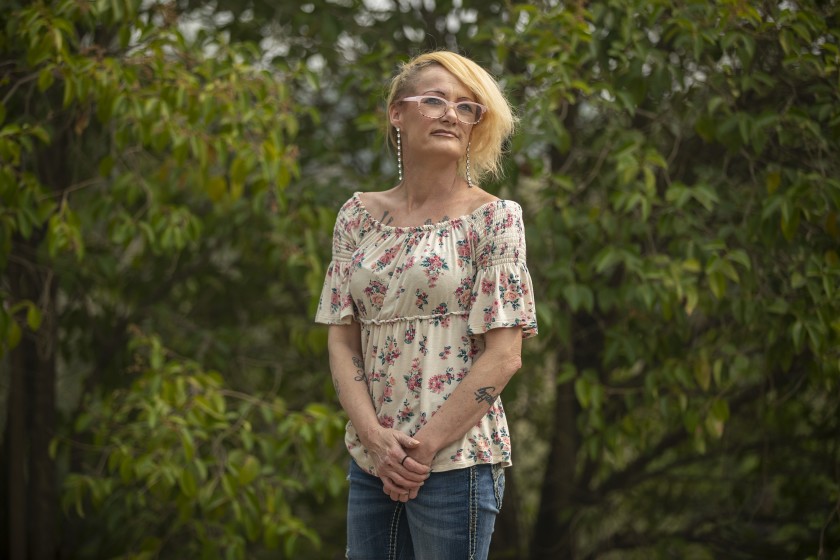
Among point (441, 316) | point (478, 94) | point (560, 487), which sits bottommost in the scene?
point (560, 487)

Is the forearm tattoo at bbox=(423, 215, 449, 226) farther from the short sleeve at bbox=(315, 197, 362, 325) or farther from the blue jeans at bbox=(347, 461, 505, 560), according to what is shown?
the blue jeans at bbox=(347, 461, 505, 560)

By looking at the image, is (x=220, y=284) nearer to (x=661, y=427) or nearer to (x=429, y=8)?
(x=429, y=8)

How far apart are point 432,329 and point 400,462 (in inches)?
9.3

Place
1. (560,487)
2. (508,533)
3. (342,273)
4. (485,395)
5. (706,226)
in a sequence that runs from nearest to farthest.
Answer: (485,395), (342,273), (706,226), (560,487), (508,533)

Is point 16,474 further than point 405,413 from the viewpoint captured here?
Yes

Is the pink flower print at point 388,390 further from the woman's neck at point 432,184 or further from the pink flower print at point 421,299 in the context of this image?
the woman's neck at point 432,184

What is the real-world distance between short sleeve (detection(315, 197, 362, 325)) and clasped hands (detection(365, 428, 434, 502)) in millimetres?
267

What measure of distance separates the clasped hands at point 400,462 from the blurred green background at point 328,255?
40.4 inches

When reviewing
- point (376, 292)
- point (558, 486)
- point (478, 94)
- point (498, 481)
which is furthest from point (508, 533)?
point (478, 94)

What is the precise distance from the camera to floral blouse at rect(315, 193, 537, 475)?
1562mm

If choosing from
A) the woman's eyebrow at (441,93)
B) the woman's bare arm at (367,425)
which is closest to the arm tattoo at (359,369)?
the woman's bare arm at (367,425)

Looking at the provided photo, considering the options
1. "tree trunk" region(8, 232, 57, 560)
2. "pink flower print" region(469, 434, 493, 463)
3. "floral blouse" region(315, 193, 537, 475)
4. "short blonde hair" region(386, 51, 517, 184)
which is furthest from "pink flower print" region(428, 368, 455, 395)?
"tree trunk" region(8, 232, 57, 560)

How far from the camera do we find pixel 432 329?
160 centimetres

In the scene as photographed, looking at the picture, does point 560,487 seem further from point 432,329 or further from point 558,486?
point 432,329
